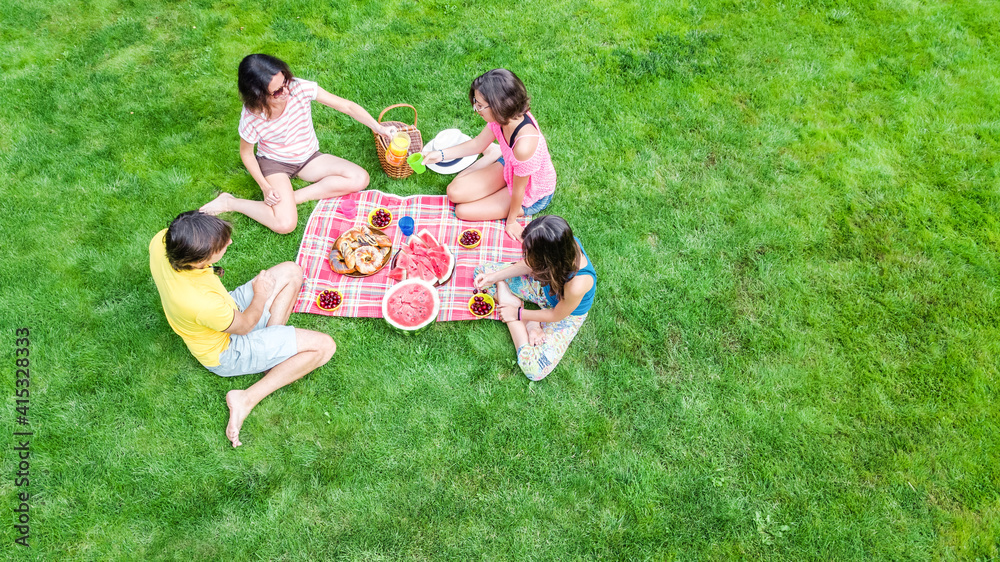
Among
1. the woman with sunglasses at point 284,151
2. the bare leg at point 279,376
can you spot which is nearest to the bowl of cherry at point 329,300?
the bare leg at point 279,376

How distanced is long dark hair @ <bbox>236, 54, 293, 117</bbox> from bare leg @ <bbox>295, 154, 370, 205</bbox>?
2.80 feet

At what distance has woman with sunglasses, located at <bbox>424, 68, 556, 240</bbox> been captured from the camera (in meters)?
3.92

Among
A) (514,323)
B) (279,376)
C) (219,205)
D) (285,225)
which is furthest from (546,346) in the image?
(219,205)

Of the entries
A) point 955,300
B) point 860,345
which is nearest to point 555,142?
point 860,345

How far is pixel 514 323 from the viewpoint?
412 centimetres

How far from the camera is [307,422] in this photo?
3.85 metres

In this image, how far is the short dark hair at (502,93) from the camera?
12.7ft

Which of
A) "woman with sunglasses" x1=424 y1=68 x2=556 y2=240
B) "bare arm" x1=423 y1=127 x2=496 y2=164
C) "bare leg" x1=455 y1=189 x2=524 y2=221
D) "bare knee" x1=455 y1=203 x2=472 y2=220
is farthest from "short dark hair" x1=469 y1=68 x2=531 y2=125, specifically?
"bare knee" x1=455 y1=203 x2=472 y2=220

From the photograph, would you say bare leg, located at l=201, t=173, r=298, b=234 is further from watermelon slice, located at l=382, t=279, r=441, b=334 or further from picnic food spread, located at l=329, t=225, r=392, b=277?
watermelon slice, located at l=382, t=279, r=441, b=334

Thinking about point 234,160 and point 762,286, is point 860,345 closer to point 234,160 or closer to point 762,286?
point 762,286

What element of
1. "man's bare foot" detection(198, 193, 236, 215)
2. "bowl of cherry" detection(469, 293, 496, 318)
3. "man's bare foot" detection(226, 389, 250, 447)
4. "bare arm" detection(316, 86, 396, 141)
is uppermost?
"bare arm" detection(316, 86, 396, 141)

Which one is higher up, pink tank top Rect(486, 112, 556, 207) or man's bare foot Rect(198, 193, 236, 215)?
pink tank top Rect(486, 112, 556, 207)

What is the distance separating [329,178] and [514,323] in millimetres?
2277

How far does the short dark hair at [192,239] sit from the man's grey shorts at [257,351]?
654 millimetres
